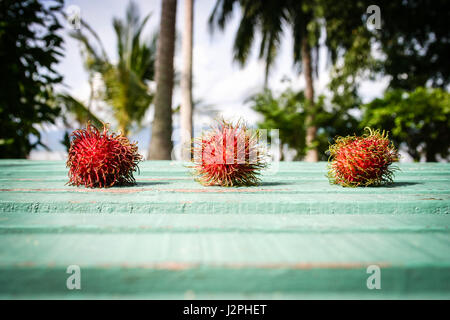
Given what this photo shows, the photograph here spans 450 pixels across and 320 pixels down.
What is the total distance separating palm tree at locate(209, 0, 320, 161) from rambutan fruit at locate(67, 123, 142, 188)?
39.6 feet

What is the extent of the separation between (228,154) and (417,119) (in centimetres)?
1007

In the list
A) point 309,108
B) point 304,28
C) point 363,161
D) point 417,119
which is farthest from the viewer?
point 304,28

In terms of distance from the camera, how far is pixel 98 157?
1.64m

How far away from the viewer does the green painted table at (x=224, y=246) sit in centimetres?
78

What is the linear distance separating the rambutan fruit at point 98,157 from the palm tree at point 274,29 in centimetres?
1207

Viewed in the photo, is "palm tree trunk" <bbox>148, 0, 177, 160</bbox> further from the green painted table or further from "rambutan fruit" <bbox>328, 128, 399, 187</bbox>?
the green painted table

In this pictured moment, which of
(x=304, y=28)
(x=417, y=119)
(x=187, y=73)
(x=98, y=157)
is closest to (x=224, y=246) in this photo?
(x=98, y=157)

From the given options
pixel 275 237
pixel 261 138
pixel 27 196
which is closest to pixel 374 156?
pixel 261 138

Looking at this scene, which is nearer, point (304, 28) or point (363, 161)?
point (363, 161)

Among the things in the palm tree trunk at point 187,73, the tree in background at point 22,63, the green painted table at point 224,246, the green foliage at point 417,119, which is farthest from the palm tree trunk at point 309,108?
the green painted table at point 224,246

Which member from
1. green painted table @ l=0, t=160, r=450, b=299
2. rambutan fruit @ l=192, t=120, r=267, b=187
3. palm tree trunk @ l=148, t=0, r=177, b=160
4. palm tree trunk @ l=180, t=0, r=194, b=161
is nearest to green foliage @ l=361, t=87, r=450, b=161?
palm tree trunk @ l=180, t=0, r=194, b=161

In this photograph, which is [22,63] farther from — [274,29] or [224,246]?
[274,29]

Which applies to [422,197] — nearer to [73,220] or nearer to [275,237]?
[275,237]

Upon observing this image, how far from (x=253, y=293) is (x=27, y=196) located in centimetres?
117
